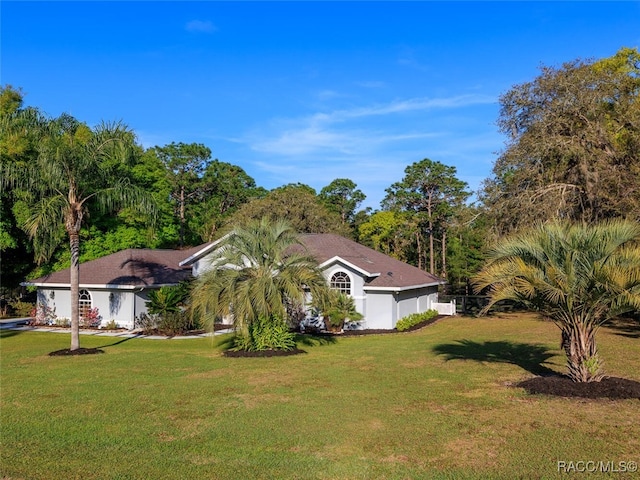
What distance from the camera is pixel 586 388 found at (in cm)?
989

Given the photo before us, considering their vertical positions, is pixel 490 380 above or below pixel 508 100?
below

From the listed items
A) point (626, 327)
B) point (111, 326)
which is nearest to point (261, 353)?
point (111, 326)

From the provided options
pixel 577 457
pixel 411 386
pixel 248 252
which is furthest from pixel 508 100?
pixel 577 457

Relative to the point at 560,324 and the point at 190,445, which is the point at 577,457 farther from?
the point at 190,445

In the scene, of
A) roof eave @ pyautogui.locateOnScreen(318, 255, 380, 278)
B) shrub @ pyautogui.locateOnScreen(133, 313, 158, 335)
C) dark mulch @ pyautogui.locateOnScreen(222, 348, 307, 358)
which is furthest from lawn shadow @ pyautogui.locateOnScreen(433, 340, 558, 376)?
shrub @ pyautogui.locateOnScreen(133, 313, 158, 335)

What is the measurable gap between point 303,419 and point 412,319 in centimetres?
1740

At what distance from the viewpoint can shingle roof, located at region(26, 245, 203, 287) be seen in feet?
81.3

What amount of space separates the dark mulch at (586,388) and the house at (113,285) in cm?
1910

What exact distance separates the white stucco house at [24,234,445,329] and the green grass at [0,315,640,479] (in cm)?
814

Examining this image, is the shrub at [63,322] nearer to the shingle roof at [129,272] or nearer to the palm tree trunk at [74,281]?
the shingle roof at [129,272]

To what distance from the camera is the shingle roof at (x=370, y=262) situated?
2411cm

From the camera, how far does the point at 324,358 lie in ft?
51.5

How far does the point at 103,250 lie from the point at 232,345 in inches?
644

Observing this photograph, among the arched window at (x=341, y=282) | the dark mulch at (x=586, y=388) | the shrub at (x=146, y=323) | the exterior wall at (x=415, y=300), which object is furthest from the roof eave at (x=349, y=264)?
the dark mulch at (x=586, y=388)
